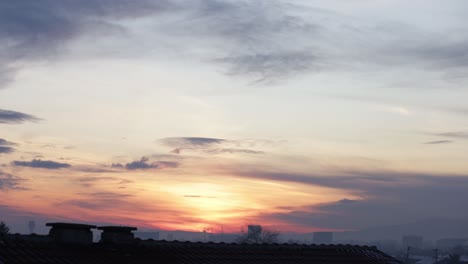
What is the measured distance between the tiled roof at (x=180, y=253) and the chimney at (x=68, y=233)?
0.38 m

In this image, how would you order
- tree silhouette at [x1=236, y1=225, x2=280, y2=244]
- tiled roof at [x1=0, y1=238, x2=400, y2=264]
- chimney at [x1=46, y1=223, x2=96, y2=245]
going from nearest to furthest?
1. tiled roof at [x1=0, y1=238, x2=400, y2=264]
2. chimney at [x1=46, y1=223, x2=96, y2=245]
3. tree silhouette at [x1=236, y1=225, x2=280, y2=244]

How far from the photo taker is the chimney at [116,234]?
30.0m

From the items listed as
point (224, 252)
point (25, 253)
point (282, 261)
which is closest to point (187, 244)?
point (224, 252)

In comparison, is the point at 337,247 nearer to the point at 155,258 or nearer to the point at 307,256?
the point at 307,256

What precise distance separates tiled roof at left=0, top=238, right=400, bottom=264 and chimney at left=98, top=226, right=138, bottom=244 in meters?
0.37

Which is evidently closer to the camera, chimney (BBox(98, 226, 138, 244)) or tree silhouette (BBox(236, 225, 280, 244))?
chimney (BBox(98, 226, 138, 244))

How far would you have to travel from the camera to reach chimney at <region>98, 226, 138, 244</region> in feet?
98.5

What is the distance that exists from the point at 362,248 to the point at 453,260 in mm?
120717

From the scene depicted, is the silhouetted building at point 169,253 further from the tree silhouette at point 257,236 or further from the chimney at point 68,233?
the tree silhouette at point 257,236

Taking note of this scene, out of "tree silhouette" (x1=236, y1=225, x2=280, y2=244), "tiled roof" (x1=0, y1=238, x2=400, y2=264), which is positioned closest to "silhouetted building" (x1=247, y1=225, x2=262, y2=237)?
"tree silhouette" (x1=236, y1=225, x2=280, y2=244)

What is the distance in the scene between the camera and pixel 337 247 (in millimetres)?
36438

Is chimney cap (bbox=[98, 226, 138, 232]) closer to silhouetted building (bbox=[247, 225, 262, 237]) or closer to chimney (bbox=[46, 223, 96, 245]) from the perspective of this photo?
chimney (bbox=[46, 223, 96, 245])

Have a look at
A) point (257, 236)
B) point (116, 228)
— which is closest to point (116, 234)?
point (116, 228)

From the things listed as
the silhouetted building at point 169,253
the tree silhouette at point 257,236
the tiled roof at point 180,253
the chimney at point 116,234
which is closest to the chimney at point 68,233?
the silhouetted building at point 169,253
